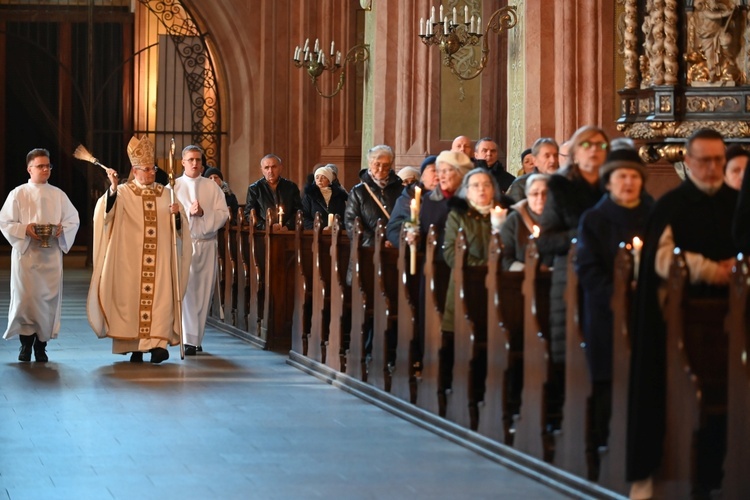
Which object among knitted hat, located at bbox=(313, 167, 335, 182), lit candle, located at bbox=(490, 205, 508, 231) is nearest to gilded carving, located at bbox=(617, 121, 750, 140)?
lit candle, located at bbox=(490, 205, 508, 231)

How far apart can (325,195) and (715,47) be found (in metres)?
5.22

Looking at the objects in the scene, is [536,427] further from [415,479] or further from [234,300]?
[234,300]

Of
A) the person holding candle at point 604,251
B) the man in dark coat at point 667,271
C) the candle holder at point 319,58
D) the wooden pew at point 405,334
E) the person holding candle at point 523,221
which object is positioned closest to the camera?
the man in dark coat at point 667,271

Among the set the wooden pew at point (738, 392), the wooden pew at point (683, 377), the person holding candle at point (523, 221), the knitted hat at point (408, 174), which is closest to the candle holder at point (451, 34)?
the knitted hat at point (408, 174)

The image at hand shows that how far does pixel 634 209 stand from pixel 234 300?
795 centimetres

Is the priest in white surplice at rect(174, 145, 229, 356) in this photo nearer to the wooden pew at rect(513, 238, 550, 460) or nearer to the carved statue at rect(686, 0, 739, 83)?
the carved statue at rect(686, 0, 739, 83)

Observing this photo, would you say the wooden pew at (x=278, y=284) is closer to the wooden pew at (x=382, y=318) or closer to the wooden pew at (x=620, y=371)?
the wooden pew at (x=382, y=318)

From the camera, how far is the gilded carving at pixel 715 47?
938 cm

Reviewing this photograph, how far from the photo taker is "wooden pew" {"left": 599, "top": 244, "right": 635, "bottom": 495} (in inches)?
228

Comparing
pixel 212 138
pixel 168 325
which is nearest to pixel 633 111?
pixel 168 325

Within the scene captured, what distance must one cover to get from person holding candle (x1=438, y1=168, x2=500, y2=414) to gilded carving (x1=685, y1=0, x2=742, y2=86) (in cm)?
210

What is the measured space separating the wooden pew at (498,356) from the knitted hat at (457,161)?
1454 mm

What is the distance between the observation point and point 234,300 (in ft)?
45.1

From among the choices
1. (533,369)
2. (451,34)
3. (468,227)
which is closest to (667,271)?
(533,369)
